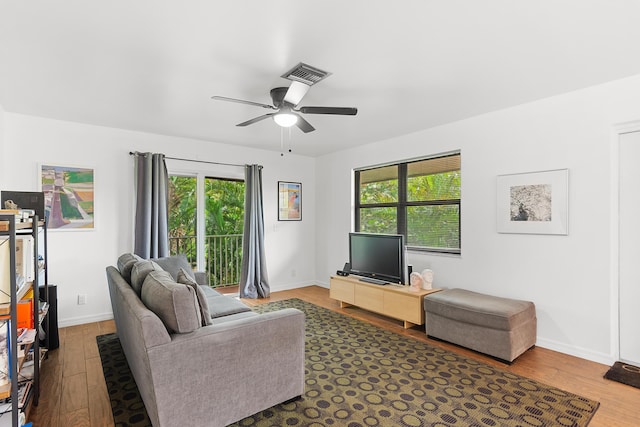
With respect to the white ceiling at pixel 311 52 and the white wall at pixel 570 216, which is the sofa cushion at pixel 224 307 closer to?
the white ceiling at pixel 311 52

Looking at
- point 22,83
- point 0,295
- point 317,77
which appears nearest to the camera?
point 0,295

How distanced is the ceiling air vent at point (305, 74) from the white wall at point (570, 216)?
6.96 feet

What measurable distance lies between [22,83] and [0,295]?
2.12 metres

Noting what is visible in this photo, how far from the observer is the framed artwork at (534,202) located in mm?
3088

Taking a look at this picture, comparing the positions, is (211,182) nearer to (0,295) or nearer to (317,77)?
(317,77)

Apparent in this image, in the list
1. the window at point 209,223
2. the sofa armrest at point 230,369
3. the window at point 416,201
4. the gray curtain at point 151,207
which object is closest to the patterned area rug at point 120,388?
the sofa armrest at point 230,369

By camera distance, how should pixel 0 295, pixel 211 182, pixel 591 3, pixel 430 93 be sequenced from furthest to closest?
1. pixel 211 182
2. pixel 430 93
3. pixel 591 3
4. pixel 0 295

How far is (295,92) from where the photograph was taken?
2619 millimetres

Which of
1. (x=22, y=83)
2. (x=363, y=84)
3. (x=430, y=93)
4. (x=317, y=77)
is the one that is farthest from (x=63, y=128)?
(x=430, y=93)

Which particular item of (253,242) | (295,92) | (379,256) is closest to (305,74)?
(295,92)

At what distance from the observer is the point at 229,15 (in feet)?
6.19

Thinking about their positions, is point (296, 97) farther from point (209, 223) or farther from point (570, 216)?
point (209, 223)

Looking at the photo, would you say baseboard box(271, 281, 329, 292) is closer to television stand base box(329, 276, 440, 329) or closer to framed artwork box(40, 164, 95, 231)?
television stand base box(329, 276, 440, 329)

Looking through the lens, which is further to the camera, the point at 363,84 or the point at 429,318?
the point at 429,318
